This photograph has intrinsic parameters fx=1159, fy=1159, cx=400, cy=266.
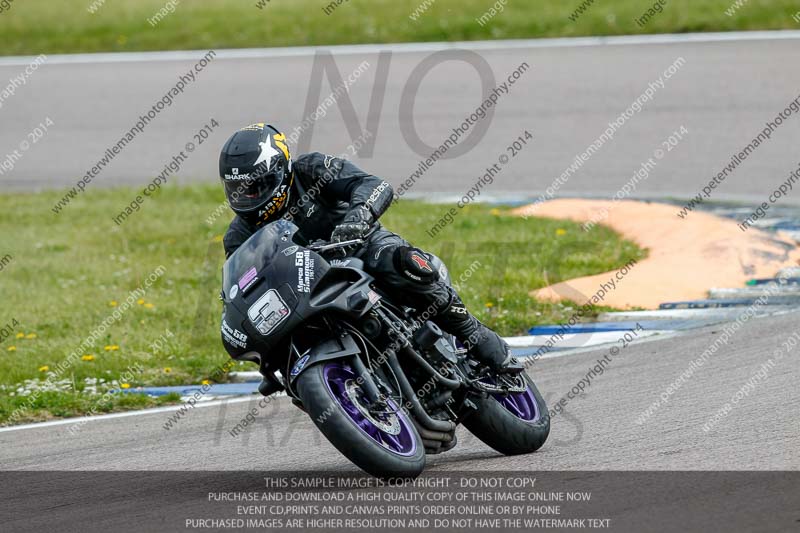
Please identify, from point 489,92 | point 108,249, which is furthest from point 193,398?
point 489,92

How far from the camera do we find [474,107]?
678 inches

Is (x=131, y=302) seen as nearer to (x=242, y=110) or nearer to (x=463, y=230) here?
(x=463, y=230)

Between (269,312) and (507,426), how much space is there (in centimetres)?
160

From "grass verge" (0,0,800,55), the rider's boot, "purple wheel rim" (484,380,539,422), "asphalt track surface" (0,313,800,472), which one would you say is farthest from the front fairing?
"grass verge" (0,0,800,55)

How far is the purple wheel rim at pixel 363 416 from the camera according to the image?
5.51 metres

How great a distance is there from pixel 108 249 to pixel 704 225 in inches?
270

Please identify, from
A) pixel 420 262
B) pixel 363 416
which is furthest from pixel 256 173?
pixel 363 416

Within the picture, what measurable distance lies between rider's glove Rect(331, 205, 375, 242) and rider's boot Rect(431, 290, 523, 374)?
679 millimetres

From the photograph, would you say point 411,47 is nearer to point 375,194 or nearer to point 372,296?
point 375,194

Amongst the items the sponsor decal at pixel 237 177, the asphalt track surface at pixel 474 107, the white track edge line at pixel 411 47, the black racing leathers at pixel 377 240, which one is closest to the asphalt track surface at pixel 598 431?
the black racing leathers at pixel 377 240

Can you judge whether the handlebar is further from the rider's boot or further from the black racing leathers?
the rider's boot

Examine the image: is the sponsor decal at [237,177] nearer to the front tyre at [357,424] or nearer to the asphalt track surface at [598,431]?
the front tyre at [357,424]

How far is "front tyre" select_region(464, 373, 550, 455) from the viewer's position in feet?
20.9

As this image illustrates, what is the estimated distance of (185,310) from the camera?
11172mm
